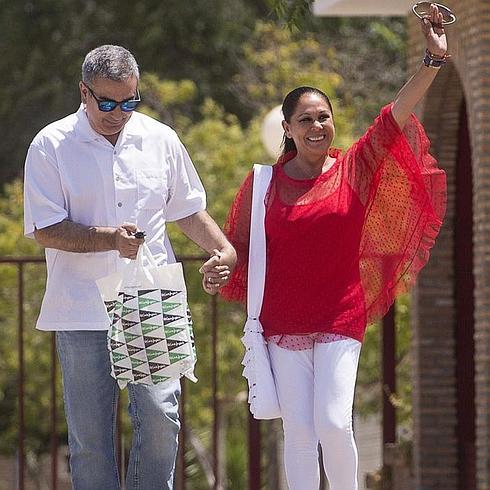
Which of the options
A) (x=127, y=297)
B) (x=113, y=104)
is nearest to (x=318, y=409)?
(x=127, y=297)

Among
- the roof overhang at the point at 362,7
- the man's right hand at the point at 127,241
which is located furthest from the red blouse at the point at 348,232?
the roof overhang at the point at 362,7

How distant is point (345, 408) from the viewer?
5.10 metres

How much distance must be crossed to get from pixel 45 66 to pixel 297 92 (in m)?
19.5

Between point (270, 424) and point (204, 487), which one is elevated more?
point (270, 424)

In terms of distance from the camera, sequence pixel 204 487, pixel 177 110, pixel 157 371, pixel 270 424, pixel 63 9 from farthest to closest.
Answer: pixel 63 9 < pixel 177 110 < pixel 204 487 < pixel 270 424 < pixel 157 371

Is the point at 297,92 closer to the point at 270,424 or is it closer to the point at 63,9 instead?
the point at 270,424

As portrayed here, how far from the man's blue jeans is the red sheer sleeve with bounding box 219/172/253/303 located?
20.3 inches

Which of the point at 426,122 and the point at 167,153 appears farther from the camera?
the point at 426,122

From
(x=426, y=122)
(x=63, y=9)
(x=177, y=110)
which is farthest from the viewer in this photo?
(x=63, y=9)

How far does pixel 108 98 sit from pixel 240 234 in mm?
804

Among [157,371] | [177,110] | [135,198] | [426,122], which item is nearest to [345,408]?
[157,371]

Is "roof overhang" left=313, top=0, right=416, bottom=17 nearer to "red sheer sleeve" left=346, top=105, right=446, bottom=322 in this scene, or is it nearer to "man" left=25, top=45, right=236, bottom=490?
"red sheer sleeve" left=346, top=105, right=446, bottom=322

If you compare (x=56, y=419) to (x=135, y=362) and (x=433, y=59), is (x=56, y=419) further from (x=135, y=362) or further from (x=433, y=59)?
(x=433, y=59)

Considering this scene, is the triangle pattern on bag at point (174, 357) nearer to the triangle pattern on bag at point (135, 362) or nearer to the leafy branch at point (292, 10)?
the triangle pattern on bag at point (135, 362)
